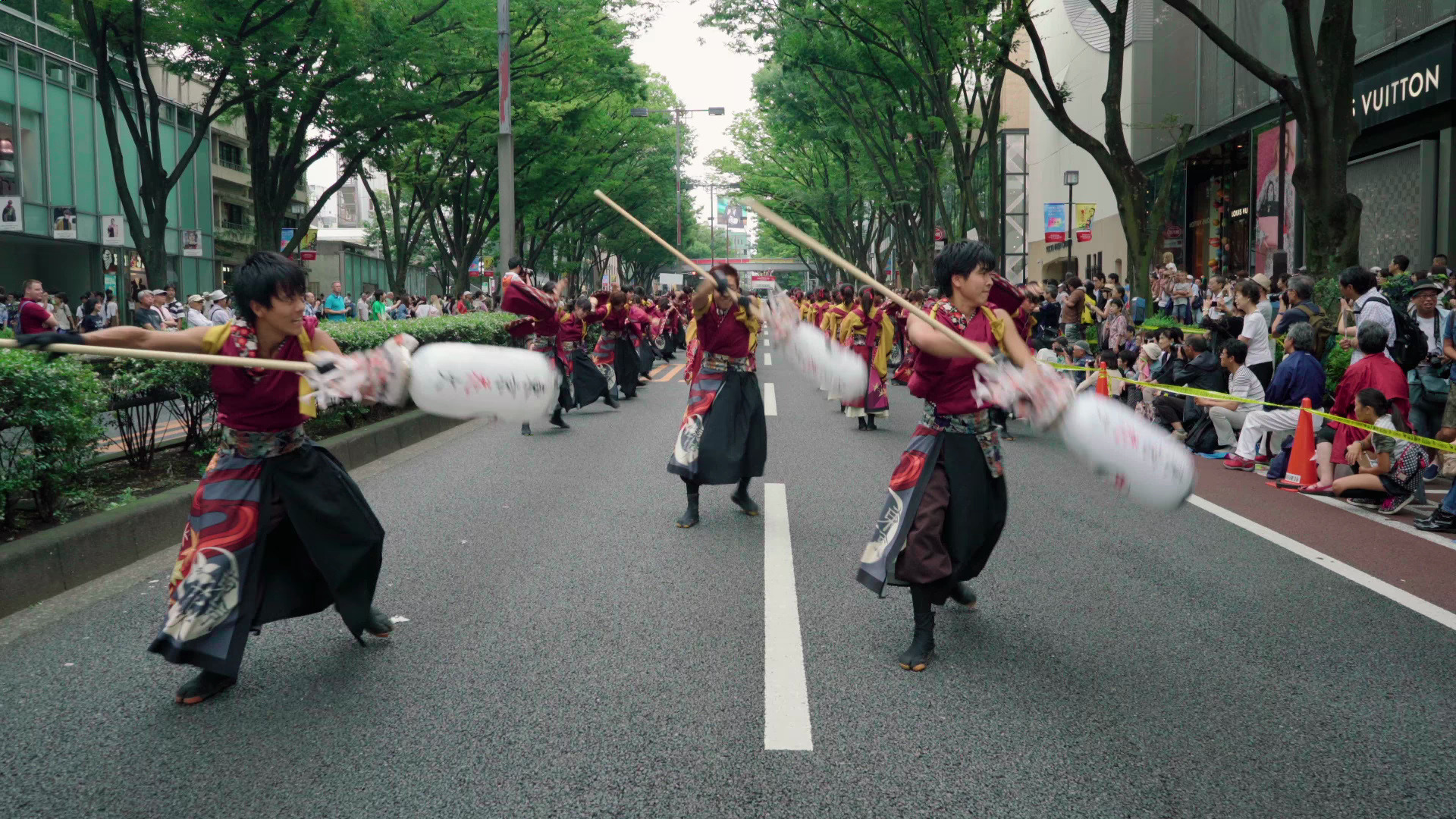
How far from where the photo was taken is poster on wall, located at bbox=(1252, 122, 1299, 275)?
2019 centimetres

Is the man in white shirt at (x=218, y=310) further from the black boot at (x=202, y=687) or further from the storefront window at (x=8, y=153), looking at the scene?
the black boot at (x=202, y=687)

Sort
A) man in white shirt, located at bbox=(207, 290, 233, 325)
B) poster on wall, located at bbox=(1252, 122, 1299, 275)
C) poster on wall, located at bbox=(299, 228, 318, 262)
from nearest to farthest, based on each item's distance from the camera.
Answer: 1. man in white shirt, located at bbox=(207, 290, 233, 325)
2. poster on wall, located at bbox=(1252, 122, 1299, 275)
3. poster on wall, located at bbox=(299, 228, 318, 262)

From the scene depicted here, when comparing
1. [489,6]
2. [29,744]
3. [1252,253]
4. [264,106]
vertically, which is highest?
[489,6]

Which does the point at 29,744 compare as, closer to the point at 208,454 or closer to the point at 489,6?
the point at 208,454

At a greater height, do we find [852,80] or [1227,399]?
[852,80]

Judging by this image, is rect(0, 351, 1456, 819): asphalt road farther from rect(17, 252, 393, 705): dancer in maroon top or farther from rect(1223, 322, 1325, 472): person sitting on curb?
rect(1223, 322, 1325, 472): person sitting on curb

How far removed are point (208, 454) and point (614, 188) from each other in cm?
3641

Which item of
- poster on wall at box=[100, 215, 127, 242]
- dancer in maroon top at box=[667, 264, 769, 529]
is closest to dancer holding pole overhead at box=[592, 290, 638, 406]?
dancer in maroon top at box=[667, 264, 769, 529]

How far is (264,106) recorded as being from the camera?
58.9 ft

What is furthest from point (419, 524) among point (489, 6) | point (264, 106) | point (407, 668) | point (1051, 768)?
point (489, 6)

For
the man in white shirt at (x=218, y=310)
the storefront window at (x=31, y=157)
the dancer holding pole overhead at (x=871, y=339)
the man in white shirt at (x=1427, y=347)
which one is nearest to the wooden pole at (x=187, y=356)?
the man in white shirt at (x=1427, y=347)

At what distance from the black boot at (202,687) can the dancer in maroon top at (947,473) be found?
246 cm

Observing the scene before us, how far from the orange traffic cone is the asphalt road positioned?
2.46m

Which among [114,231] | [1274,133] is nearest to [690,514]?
[114,231]
